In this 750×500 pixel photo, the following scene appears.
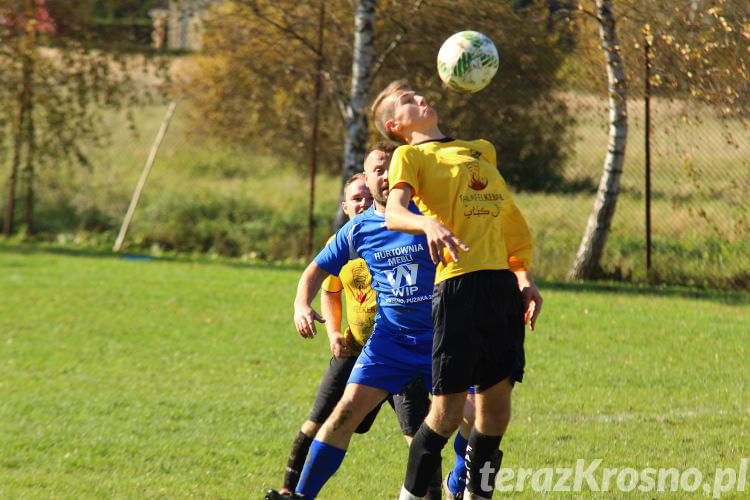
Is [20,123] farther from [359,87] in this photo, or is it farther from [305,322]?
[305,322]

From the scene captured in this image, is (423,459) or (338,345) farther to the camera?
(338,345)

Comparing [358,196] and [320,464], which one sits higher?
[358,196]

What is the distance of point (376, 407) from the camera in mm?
3984

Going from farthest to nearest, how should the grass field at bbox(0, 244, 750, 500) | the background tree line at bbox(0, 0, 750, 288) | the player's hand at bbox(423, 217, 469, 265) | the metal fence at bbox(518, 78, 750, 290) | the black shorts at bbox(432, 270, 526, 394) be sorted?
1. the metal fence at bbox(518, 78, 750, 290)
2. the background tree line at bbox(0, 0, 750, 288)
3. the grass field at bbox(0, 244, 750, 500)
4. the black shorts at bbox(432, 270, 526, 394)
5. the player's hand at bbox(423, 217, 469, 265)

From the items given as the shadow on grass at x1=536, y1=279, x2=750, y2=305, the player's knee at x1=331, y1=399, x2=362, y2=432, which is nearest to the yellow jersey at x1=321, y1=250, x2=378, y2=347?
the player's knee at x1=331, y1=399, x2=362, y2=432

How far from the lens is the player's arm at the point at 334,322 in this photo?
4078 millimetres

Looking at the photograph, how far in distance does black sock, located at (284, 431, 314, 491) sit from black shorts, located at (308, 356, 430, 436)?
0.11 meters

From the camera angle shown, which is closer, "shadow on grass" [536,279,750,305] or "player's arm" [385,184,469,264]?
"player's arm" [385,184,469,264]

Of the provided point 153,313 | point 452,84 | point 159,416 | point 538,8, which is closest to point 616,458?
point 452,84

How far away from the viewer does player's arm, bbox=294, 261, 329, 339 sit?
12.3ft

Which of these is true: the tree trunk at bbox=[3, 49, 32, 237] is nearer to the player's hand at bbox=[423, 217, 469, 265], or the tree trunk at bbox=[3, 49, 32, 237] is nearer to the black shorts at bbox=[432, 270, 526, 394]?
the black shorts at bbox=[432, 270, 526, 394]

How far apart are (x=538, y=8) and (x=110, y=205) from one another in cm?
892

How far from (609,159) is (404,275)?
8.23 meters

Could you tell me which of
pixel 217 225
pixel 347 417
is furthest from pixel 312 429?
pixel 217 225
